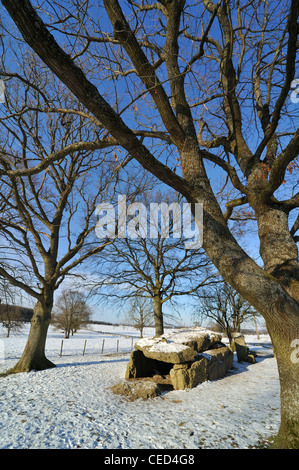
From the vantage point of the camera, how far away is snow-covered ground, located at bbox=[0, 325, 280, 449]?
3299 millimetres

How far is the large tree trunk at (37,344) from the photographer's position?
7730mm

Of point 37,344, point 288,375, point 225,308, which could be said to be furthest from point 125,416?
point 225,308

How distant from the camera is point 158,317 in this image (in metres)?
12.5

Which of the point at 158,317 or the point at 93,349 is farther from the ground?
the point at 158,317

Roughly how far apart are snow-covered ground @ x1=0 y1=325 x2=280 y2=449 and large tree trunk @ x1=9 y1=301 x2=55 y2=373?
2.20 feet

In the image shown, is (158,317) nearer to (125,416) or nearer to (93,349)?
(125,416)

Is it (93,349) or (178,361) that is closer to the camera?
(178,361)

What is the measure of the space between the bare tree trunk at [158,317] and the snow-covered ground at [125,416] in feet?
17.6

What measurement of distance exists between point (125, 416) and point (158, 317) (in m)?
8.27

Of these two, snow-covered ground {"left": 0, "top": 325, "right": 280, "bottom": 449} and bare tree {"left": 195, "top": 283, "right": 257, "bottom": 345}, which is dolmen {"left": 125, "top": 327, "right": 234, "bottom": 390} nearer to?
snow-covered ground {"left": 0, "top": 325, "right": 280, "bottom": 449}

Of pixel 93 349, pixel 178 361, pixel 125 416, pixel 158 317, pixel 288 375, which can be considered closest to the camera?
pixel 288 375

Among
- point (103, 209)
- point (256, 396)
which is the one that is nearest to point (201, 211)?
point (256, 396)

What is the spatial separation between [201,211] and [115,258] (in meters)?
11.3

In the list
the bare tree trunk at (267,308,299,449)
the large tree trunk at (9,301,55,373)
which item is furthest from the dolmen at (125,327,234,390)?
the bare tree trunk at (267,308,299,449)
